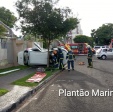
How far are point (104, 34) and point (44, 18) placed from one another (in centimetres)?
7172

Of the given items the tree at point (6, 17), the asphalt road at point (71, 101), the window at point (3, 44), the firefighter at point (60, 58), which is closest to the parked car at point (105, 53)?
the firefighter at point (60, 58)

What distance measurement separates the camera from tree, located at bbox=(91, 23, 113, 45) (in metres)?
87.5

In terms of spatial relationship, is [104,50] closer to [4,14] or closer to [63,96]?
[63,96]

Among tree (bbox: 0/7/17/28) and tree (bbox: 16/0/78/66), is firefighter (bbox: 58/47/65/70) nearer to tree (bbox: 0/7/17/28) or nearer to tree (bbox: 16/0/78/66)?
tree (bbox: 16/0/78/66)

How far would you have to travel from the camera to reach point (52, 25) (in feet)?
63.9

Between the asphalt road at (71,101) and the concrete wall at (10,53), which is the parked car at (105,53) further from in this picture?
the asphalt road at (71,101)

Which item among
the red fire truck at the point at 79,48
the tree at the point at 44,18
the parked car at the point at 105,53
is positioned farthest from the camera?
the red fire truck at the point at 79,48

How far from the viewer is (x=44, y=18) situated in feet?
63.8

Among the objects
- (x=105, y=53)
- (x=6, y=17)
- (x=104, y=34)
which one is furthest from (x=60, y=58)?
(x=104, y=34)

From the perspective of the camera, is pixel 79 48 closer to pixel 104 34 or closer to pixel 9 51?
pixel 9 51

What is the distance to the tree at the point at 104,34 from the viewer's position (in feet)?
287

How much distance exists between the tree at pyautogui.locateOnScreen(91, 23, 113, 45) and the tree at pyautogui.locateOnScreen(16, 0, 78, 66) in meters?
67.9

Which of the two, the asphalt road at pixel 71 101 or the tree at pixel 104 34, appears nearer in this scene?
the asphalt road at pixel 71 101

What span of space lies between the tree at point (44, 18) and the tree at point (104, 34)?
67.9m
